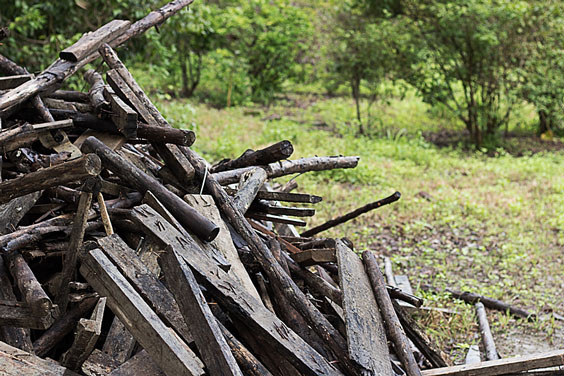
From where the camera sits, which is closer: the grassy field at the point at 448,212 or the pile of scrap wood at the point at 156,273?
the pile of scrap wood at the point at 156,273

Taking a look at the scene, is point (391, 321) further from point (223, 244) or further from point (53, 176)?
point (53, 176)

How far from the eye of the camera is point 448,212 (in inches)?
279

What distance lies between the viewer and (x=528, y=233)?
6441mm

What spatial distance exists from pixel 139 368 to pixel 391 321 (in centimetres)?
119

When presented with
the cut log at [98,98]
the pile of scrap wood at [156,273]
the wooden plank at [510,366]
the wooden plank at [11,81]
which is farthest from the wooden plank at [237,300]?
the wooden plank at [11,81]

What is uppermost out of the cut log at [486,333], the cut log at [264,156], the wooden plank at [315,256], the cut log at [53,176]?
the cut log at [53,176]

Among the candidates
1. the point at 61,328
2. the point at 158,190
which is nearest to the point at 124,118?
the point at 158,190

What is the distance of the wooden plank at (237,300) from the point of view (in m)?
2.16

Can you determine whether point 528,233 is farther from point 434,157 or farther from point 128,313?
point 128,313

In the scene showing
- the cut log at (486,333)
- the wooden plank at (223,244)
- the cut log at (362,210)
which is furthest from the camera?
the cut log at (486,333)

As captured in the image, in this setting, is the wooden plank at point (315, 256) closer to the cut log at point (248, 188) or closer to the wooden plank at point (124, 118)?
the cut log at point (248, 188)

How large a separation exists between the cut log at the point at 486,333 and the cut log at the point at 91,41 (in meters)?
3.51

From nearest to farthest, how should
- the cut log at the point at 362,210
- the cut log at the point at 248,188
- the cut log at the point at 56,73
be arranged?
the cut log at the point at 248,188
the cut log at the point at 56,73
the cut log at the point at 362,210

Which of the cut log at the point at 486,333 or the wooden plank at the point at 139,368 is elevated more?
the wooden plank at the point at 139,368
